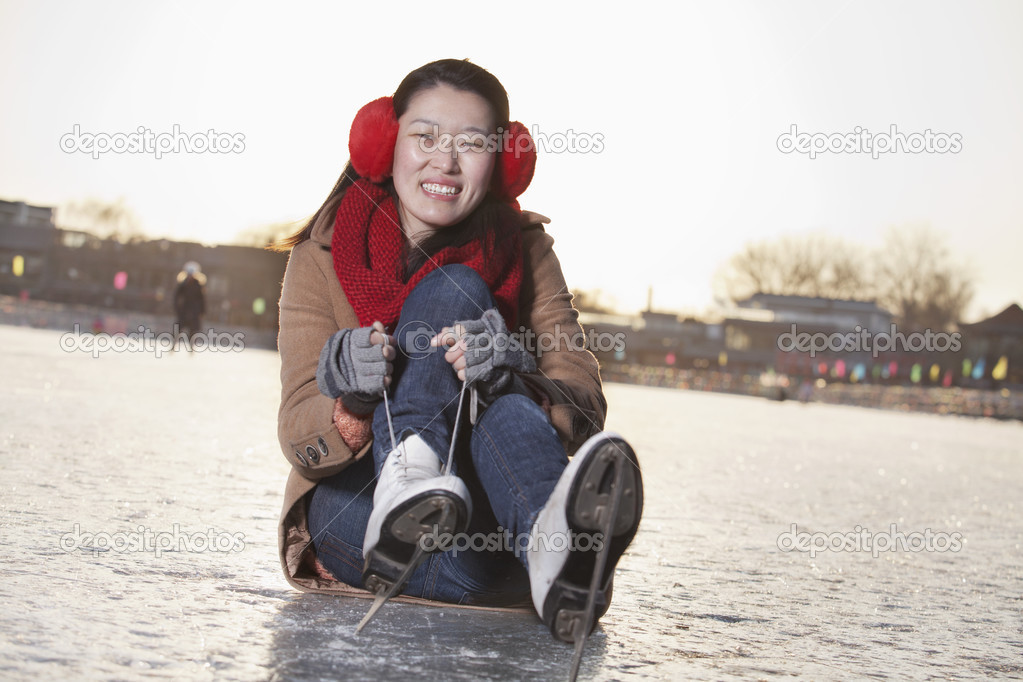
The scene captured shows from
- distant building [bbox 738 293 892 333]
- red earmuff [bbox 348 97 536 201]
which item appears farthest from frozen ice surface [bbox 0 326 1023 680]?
distant building [bbox 738 293 892 333]

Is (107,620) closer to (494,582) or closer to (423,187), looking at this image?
(494,582)

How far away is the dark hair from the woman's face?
2 cm

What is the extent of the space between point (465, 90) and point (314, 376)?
0.56 meters

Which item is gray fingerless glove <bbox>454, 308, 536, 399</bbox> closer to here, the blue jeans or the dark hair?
the blue jeans

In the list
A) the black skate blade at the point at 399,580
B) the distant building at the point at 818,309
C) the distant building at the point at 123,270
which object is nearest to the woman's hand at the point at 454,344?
the black skate blade at the point at 399,580

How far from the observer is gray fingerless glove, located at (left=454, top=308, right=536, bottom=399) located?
1623 mm

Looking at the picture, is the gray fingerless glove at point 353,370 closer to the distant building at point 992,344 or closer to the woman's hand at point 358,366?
the woman's hand at point 358,366

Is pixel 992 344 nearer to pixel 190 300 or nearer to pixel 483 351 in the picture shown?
pixel 190 300

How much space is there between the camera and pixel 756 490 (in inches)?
205

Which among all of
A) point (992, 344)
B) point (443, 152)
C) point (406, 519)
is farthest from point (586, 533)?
point (992, 344)

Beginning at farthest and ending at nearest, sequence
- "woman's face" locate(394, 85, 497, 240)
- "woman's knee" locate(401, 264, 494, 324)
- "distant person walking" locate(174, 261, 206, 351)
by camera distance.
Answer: "distant person walking" locate(174, 261, 206, 351), "woman's face" locate(394, 85, 497, 240), "woman's knee" locate(401, 264, 494, 324)

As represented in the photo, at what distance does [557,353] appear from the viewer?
202cm

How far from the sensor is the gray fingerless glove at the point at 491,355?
1623 millimetres

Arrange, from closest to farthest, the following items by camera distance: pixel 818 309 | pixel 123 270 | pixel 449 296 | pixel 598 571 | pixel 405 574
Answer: pixel 598 571 < pixel 405 574 < pixel 449 296 < pixel 123 270 < pixel 818 309
